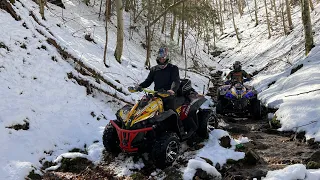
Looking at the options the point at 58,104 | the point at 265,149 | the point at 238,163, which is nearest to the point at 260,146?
the point at 265,149

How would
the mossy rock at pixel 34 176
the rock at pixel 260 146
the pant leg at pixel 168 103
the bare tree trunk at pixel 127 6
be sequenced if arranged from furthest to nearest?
the bare tree trunk at pixel 127 6, the rock at pixel 260 146, the pant leg at pixel 168 103, the mossy rock at pixel 34 176

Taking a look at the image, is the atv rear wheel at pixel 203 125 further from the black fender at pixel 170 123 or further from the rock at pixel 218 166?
the rock at pixel 218 166

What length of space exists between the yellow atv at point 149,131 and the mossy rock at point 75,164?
429mm

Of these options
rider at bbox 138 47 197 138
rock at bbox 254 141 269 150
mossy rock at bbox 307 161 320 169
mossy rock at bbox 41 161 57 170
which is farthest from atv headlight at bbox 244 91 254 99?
mossy rock at bbox 41 161 57 170

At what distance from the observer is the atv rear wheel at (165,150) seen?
5.06 meters

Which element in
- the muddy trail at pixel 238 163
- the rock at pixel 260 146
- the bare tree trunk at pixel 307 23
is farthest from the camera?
the bare tree trunk at pixel 307 23

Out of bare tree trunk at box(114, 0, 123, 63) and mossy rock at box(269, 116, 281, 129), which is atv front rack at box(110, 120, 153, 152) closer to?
mossy rock at box(269, 116, 281, 129)

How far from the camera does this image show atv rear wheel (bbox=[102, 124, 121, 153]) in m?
5.60

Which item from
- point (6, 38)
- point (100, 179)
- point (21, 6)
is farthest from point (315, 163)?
point (21, 6)

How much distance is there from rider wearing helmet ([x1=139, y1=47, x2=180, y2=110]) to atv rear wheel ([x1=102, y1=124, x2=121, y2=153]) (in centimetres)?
104

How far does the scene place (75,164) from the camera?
17.7 feet

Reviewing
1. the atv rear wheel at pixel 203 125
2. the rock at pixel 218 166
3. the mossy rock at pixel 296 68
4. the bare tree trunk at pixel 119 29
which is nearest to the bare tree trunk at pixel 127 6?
the bare tree trunk at pixel 119 29

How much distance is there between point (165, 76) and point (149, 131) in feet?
4.09

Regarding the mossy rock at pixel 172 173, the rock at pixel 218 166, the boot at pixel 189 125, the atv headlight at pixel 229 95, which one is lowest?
the mossy rock at pixel 172 173
